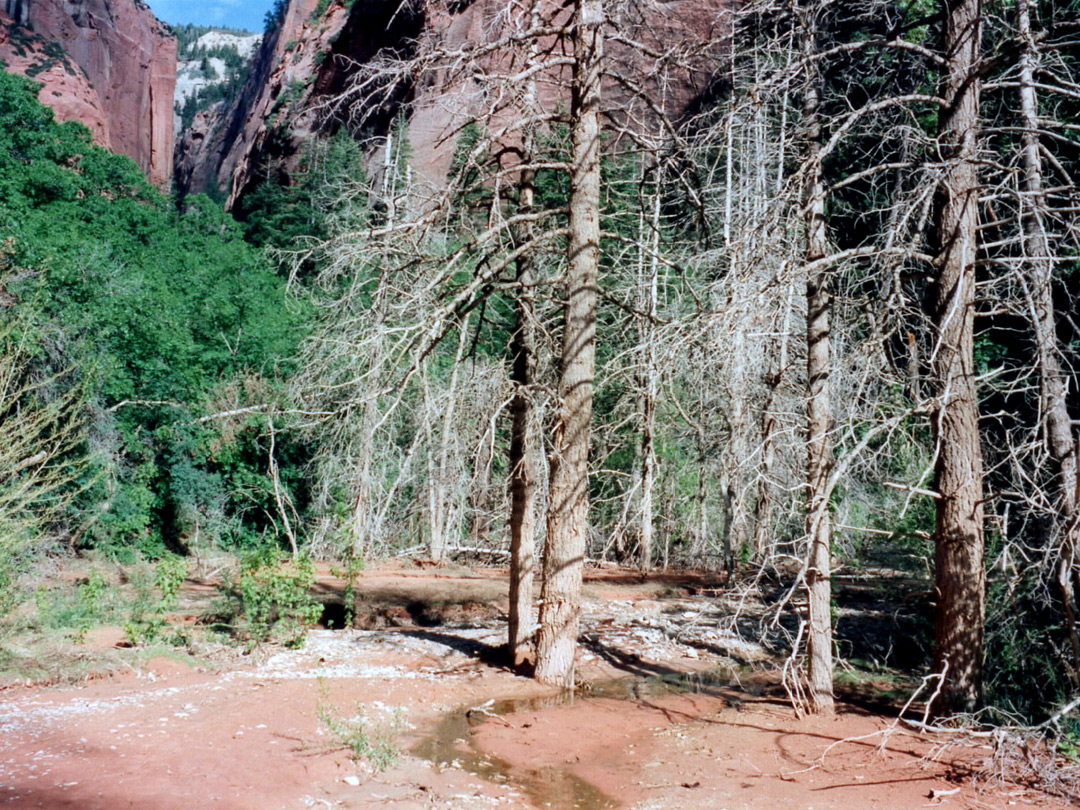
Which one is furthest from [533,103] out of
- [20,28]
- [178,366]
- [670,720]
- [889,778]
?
[20,28]

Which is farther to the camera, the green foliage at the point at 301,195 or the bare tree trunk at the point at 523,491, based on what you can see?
the green foliage at the point at 301,195

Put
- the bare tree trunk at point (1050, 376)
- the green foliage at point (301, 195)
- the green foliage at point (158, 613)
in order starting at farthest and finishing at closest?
the green foliage at point (301, 195)
the green foliage at point (158, 613)
the bare tree trunk at point (1050, 376)

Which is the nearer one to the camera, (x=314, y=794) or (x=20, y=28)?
(x=314, y=794)

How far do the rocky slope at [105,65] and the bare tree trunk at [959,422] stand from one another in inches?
1887

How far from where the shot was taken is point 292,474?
23062 mm

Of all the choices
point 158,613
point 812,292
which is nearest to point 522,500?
point 812,292

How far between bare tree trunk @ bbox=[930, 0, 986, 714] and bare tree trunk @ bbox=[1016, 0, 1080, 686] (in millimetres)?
446

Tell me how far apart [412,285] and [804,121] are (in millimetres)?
4691

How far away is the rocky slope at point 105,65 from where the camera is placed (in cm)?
5019

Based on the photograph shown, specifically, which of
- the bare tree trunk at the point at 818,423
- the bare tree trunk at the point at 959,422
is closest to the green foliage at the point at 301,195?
the bare tree trunk at the point at 818,423

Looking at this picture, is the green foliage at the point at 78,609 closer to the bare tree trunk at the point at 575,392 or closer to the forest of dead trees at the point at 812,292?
the forest of dead trees at the point at 812,292

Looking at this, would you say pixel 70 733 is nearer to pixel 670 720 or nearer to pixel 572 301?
pixel 670 720

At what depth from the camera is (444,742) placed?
7520mm

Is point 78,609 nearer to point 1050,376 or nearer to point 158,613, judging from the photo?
point 158,613
